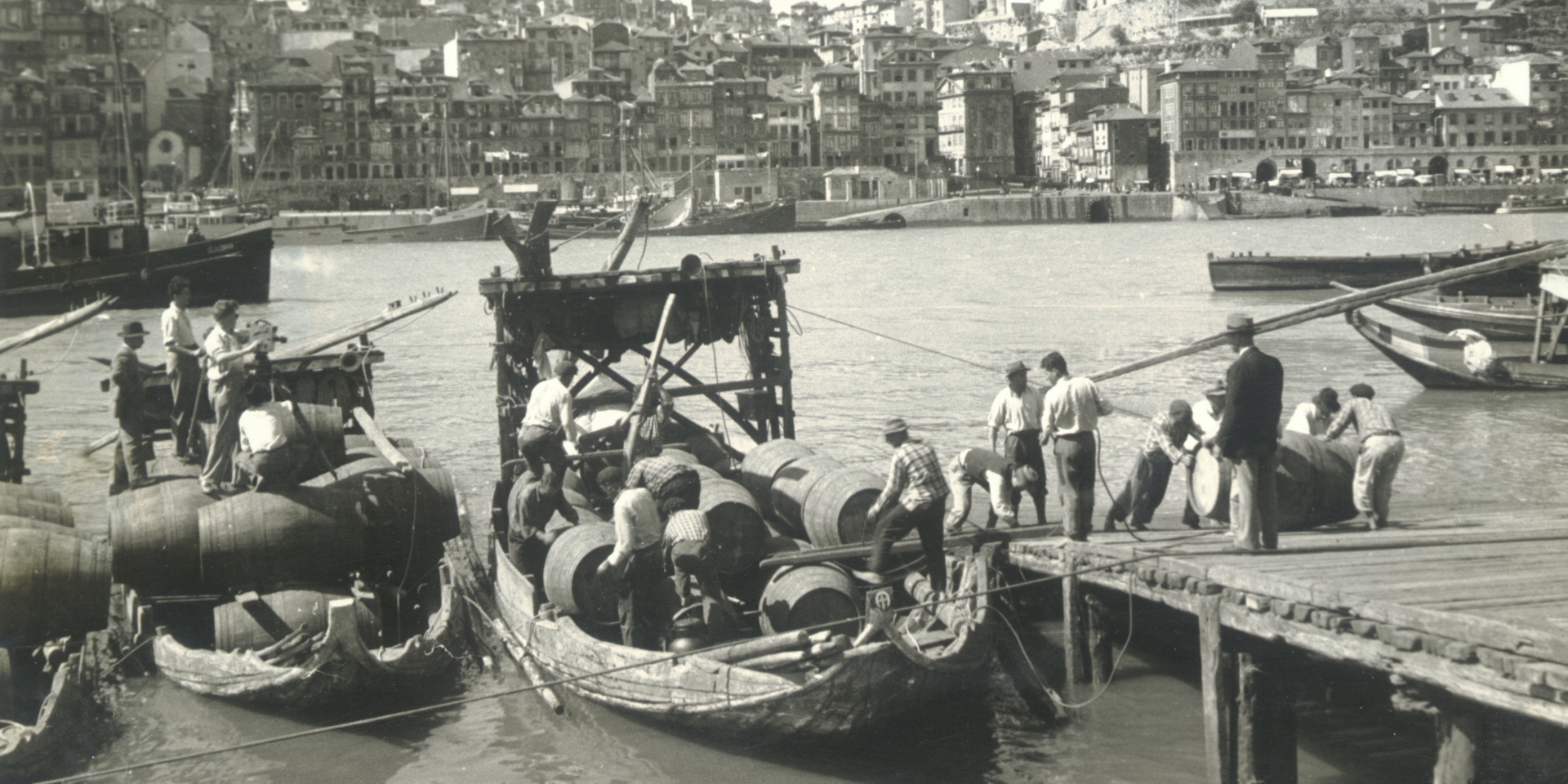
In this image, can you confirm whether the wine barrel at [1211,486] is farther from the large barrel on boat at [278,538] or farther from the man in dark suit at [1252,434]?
the large barrel on boat at [278,538]

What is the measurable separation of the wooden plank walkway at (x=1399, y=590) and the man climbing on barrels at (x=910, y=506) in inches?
33.7

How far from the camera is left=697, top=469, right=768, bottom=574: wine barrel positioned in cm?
1166

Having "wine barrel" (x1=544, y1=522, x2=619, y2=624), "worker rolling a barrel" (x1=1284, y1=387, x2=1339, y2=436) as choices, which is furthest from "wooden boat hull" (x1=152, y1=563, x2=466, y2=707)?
"worker rolling a barrel" (x1=1284, y1=387, x2=1339, y2=436)

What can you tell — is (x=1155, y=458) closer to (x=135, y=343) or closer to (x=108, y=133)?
(x=135, y=343)

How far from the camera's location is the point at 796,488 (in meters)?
12.9

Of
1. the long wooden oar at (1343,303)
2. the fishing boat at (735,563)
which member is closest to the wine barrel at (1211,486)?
the fishing boat at (735,563)

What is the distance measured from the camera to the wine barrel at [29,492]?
521 inches

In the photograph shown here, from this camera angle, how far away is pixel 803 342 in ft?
151

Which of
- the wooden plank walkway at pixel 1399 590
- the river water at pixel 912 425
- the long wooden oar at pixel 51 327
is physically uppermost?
the long wooden oar at pixel 51 327

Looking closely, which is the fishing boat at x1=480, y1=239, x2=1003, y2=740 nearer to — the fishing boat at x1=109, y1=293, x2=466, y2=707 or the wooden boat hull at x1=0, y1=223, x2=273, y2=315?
the fishing boat at x1=109, y1=293, x2=466, y2=707

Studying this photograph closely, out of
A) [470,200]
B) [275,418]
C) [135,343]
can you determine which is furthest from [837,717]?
[470,200]

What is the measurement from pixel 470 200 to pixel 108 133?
3438cm

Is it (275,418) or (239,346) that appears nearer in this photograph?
(275,418)

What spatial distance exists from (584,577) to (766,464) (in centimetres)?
276
